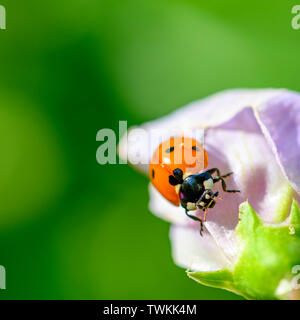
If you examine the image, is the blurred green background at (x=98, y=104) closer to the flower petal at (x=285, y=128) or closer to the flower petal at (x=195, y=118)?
the flower petal at (x=195, y=118)

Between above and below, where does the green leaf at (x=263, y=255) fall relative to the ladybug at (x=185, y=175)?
below

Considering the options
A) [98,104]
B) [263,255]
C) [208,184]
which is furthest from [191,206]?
[98,104]

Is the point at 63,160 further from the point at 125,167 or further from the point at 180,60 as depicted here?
the point at 180,60

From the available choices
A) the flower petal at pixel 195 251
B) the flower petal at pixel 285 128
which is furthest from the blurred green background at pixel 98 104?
the flower petal at pixel 285 128

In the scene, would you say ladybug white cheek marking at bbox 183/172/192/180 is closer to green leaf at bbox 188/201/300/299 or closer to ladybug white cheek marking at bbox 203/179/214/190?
ladybug white cheek marking at bbox 203/179/214/190

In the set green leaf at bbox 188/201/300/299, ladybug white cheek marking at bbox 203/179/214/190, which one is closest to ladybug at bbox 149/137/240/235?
ladybug white cheek marking at bbox 203/179/214/190

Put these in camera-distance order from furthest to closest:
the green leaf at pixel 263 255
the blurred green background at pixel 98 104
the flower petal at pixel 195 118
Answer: the blurred green background at pixel 98 104
the flower petal at pixel 195 118
the green leaf at pixel 263 255

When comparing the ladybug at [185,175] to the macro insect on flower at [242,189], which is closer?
the macro insect on flower at [242,189]

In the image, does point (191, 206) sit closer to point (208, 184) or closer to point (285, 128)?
point (208, 184)
